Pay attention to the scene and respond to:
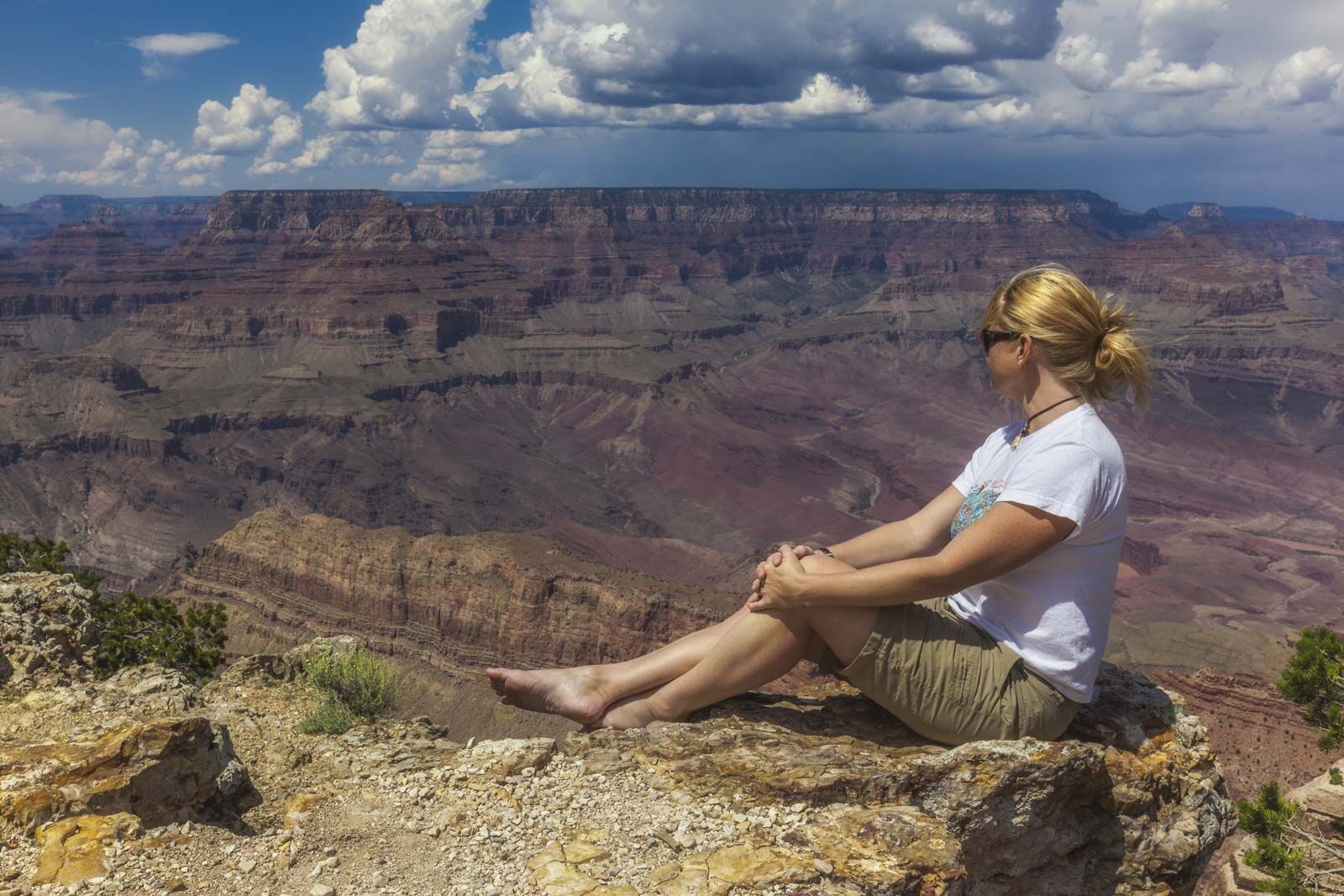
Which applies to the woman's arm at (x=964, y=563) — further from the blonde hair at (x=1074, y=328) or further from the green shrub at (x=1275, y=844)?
the green shrub at (x=1275, y=844)

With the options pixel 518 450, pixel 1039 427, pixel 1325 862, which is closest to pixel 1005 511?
pixel 1039 427

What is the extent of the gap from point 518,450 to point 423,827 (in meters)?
109

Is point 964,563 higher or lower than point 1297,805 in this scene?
higher

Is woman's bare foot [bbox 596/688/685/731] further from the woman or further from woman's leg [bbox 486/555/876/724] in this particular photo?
the woman

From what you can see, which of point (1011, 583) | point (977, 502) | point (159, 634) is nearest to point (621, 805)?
point (1011, 583)

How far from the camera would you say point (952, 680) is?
5.96 m

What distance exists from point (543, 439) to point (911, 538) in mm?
115898

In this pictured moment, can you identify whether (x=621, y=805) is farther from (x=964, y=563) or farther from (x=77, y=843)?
(x=77, y=843)

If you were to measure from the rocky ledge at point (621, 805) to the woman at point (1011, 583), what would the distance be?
1.25 ft

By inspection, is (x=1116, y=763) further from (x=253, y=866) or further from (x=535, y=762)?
(x=253, y=866)

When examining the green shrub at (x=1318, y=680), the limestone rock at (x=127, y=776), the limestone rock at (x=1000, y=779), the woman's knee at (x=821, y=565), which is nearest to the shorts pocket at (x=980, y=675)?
the limestone rock at (x=1000, y=779)

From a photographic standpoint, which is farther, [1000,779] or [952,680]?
[952,680]

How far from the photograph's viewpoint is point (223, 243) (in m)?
191

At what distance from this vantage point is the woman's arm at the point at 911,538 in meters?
7.04
